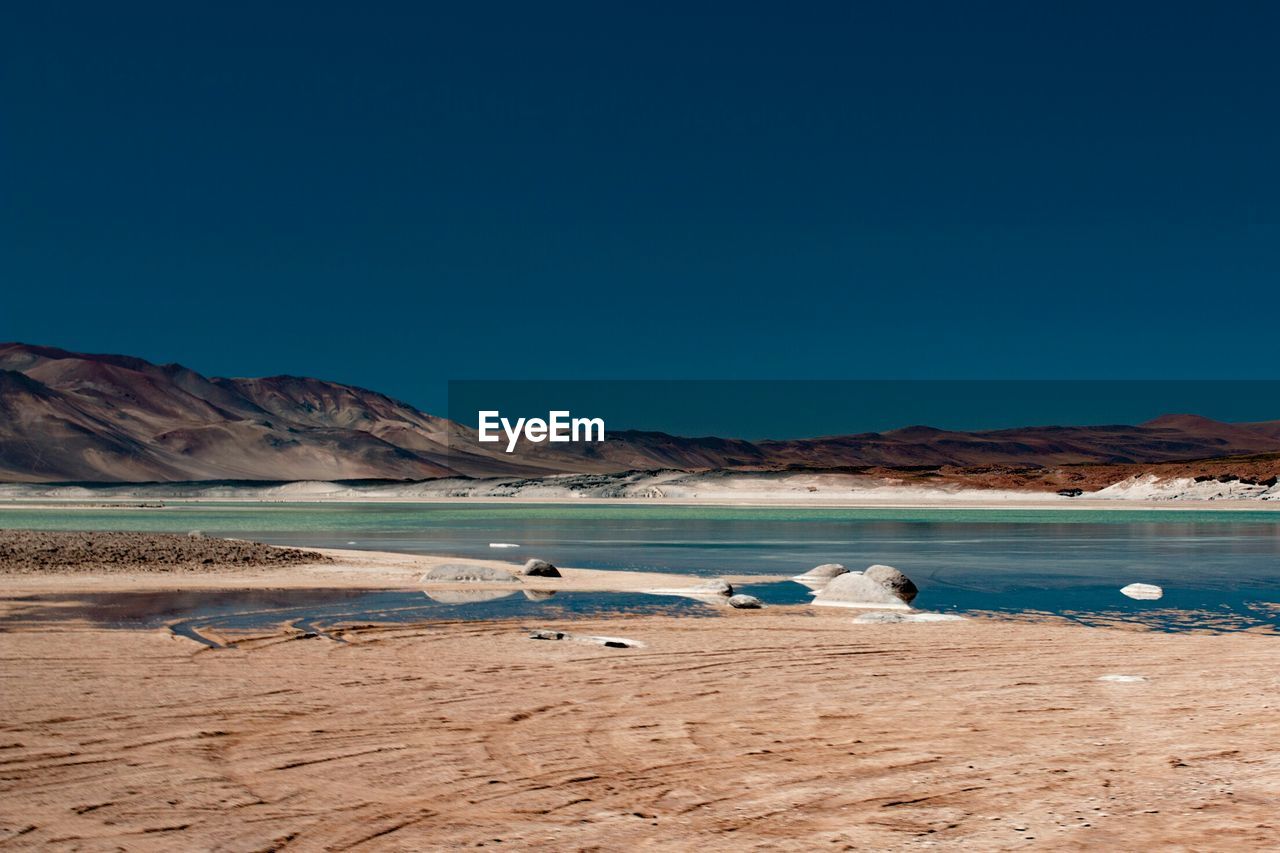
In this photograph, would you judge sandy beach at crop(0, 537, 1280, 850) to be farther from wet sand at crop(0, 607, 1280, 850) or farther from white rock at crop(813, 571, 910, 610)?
white rock at crop(813, 571, 910, 610)

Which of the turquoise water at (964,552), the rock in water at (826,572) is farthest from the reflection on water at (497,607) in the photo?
the rock in water at (826,572)

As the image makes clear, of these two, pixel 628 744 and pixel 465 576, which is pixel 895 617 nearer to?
pixel 465 576

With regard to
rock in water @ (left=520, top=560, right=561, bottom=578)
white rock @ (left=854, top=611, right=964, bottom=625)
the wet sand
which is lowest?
white rock @ (left=854, top=611, right=964, bottom=625)

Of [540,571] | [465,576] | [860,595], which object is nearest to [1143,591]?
[860,595]

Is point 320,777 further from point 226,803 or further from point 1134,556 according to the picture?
point 1134,556

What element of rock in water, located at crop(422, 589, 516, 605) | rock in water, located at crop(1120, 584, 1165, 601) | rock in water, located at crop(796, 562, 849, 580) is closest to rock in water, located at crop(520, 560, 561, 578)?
rock in water, located at crop(422, 589, 516, 605)

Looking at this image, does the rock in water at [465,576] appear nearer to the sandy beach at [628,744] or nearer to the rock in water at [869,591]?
the rock in water at [869,591]
